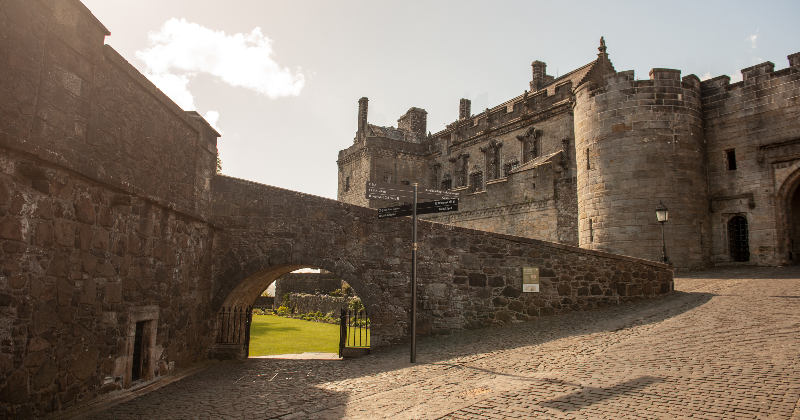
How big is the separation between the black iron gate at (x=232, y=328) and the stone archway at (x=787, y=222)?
15482 millimetres

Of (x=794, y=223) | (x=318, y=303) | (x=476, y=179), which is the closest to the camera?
(x=794, y=223)

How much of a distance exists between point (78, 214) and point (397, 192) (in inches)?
201

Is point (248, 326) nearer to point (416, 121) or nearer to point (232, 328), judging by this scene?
point (232, 328)

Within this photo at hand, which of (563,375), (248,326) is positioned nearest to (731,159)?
(563,375)

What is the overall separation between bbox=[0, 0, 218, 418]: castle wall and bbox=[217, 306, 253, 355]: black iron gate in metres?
1.72

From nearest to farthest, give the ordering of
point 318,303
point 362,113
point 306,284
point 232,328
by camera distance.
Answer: point 232,328 → point 318,303 → point 306,284 → point 362,113

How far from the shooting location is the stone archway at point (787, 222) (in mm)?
15235

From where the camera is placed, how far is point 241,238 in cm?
1116

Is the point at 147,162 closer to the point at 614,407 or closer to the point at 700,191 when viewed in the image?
the point at 614,407

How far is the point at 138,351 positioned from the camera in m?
8.31

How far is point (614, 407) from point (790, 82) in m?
15.3

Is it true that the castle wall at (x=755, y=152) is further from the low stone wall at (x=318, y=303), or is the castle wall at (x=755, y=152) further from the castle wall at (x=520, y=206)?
the low stone wall at (x=318, y=303)

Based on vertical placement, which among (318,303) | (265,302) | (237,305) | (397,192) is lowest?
(265,302)

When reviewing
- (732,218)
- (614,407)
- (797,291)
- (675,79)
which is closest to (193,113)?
(614,407)
